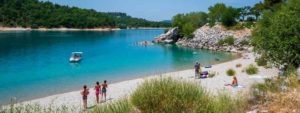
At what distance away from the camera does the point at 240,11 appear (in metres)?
108

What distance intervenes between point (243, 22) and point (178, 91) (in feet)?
311

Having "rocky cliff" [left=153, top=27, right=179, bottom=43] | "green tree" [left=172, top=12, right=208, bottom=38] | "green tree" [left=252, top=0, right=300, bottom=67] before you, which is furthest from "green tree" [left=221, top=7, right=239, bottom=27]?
"green tree" [left=252, top=0, right=300, bottom=67]

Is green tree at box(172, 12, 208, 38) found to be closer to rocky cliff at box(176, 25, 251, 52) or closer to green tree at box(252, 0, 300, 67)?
rocky cliff at box(176, 25, 251, 52)

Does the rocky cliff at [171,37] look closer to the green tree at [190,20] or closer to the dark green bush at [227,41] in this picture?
the green tree at [190,20]

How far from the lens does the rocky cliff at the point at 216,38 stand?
8496 centimetres

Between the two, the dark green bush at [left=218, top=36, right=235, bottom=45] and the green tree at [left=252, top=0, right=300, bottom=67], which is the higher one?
the green tree at [left=252, top=0, right=300, bottom=67]

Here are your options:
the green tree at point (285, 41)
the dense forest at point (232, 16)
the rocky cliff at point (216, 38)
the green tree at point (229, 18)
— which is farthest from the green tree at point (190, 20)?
the green tree at point (285, 41)

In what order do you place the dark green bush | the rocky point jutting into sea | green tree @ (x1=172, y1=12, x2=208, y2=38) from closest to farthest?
the rocky point jutting into sea, the dark green bush, green tree @ (x1=172, y1=12, x2=208, y2=38)

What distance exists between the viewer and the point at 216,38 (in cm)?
9519

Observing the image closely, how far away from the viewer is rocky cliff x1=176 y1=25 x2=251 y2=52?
279 ft

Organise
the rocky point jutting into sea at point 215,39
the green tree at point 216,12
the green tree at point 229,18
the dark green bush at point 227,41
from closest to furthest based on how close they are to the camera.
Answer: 1. the rocky point jutting into sea at point 215,39
2. the dark green bush at point 227,41
3. the green tree at point 229,18
4. the green tree at point 216,12

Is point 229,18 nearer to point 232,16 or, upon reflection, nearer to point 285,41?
point 232,16

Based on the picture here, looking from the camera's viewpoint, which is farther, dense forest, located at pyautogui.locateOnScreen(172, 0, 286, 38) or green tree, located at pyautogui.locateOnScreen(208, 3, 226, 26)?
green tree, located at pyautogui.locateOnScreen(208, 3, 226, 26)

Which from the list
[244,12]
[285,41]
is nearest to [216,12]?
[244,12]
